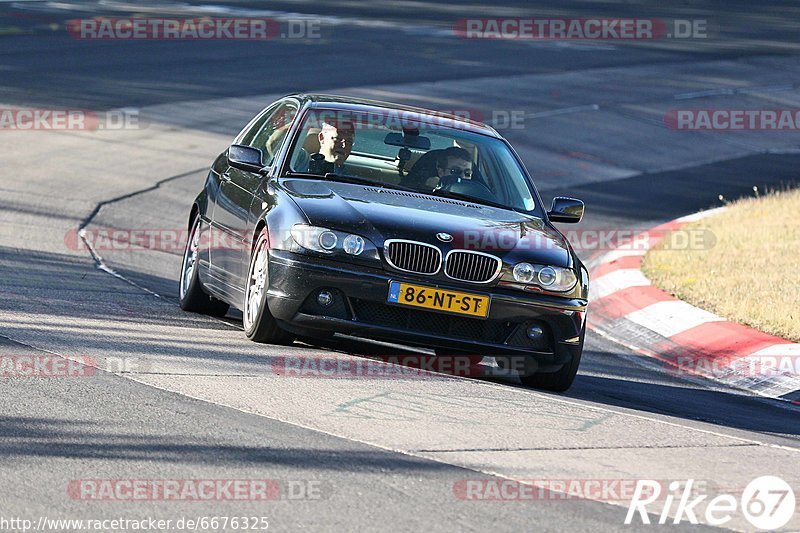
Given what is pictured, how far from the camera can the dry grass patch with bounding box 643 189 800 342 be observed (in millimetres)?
11141

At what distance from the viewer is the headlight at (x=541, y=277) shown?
7.99m

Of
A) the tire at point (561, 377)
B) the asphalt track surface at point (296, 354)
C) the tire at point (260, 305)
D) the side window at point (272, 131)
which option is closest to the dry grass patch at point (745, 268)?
the asphalt track surface at point (296, 354)

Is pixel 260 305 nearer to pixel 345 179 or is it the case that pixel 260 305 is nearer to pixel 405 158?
pixel 345 179

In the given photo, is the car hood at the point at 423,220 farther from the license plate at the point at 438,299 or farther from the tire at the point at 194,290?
the tire at the point at 194,290

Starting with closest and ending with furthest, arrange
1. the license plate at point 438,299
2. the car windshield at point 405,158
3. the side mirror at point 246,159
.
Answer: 1. the license plate at point 438,299
2. the car windshield at point 405,158
3. the side mirror at point 246,159

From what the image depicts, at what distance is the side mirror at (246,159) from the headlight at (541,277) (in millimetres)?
1968

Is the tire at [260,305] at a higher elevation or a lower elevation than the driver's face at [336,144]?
lower

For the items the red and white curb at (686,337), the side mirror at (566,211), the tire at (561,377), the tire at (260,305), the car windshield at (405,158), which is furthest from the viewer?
the red and white curb at (686,337)

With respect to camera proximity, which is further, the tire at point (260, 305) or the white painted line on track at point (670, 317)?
the white painted line on track at point (670, 317)

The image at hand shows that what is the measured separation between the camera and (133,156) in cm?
1788

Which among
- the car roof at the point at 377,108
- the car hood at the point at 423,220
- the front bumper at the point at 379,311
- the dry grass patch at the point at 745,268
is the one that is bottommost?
the dry grass patch at the point at 745,268

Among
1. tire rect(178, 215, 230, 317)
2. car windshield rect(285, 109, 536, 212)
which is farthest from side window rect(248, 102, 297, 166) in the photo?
tire rect(178, 215, 230, 317)

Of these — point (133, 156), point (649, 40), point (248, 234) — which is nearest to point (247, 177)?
point (248, 234)

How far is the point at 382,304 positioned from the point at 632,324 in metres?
4.25
